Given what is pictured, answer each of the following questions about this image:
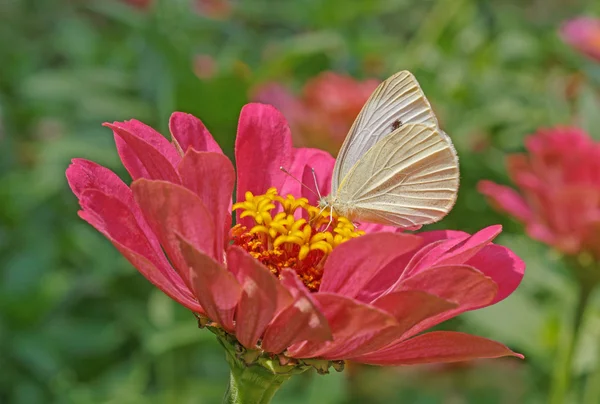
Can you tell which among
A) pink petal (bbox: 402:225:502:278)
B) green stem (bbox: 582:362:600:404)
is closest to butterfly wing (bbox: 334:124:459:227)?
pink petal (bbox: 402:225:502:278)

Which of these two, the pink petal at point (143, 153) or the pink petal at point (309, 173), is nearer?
the pink petal at point (143, 153)

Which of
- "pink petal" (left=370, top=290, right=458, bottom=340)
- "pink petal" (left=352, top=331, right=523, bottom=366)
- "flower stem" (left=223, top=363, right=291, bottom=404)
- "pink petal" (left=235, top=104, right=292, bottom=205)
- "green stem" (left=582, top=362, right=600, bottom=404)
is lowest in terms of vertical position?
"green stem" (left=582, top=362, right=600, bottom=404)

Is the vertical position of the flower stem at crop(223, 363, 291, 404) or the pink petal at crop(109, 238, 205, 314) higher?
the pink petal at crop(109, 238, 205, 314)

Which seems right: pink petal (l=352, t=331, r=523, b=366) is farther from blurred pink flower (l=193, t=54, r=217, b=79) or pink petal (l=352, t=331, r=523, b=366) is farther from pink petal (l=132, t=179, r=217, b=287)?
blurred pink flower (l=193, t=54, r=217, b=79)

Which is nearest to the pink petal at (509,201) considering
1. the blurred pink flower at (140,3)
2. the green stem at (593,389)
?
the green stem at (593,389)

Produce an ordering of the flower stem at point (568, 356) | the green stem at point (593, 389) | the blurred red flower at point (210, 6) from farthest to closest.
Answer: the blurred red flower at point (210, 6), the green stem at point (593, 389), the flower stem at point (568, 356)

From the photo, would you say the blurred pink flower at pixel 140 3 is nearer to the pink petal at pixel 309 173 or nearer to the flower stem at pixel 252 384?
the pink petal at pixel 309 173

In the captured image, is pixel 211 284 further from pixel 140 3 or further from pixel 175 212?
pixel 140 3
